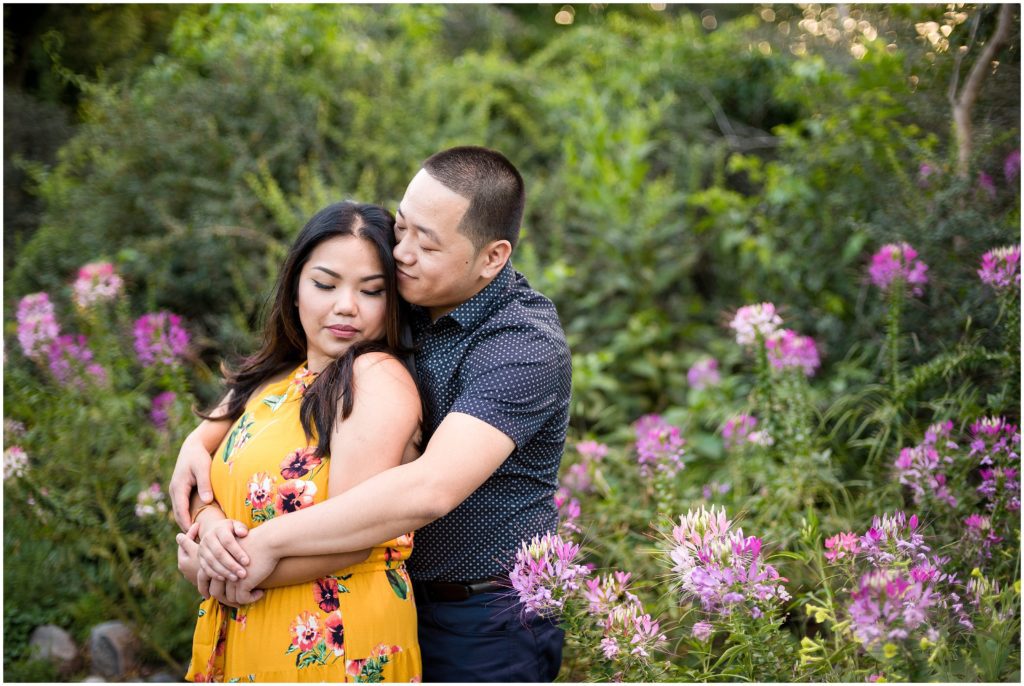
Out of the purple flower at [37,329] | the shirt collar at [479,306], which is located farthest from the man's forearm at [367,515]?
the purple flower at [37,329]

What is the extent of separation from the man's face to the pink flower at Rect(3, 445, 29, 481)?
1.66 meters

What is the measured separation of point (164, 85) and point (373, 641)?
4.21 m

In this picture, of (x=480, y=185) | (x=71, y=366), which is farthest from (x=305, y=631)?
(x=71, y=366)

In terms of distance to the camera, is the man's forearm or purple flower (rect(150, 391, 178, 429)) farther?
purple flower (rect(150, 391, 178, 429))

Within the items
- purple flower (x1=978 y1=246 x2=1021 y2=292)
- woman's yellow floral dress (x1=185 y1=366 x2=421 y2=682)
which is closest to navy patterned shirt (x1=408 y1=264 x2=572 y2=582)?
woman's yellow floral dress (x1=185 y1=366 x2=421 y2=682)

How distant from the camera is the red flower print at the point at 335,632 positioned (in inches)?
71.2

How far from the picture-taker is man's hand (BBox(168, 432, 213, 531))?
2.01 metres

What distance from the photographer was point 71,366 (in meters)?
3.16

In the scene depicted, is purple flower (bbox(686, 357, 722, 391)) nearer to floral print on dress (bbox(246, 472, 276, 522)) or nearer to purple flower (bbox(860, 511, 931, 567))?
purple flower (bbox(860, 511, 931, 567))

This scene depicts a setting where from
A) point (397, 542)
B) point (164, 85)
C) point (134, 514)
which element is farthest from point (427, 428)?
point (164, 85)

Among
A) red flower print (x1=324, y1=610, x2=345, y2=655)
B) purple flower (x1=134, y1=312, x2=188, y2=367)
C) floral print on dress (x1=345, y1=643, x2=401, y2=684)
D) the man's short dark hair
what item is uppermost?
the man's short dark hair

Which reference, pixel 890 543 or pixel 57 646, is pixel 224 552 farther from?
pixel 57 646

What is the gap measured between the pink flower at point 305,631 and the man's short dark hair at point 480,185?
898 mm

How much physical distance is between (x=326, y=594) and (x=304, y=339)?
2.14ft
